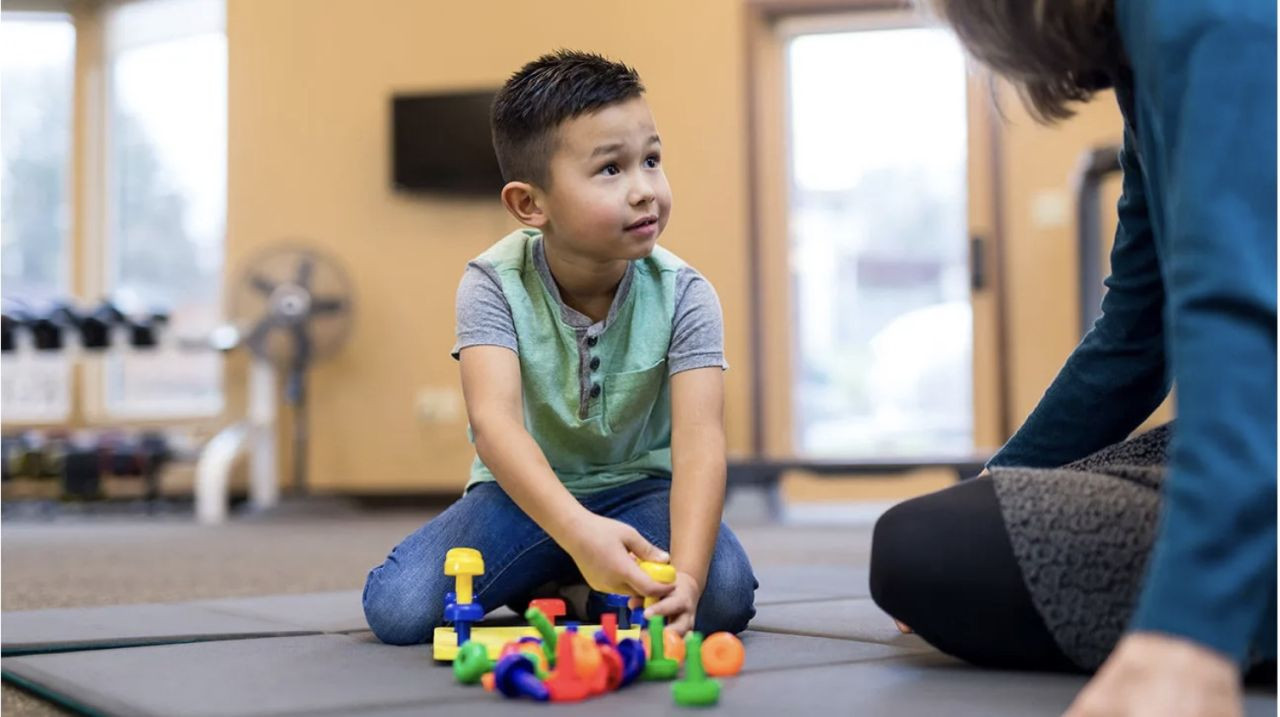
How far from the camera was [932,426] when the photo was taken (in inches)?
204

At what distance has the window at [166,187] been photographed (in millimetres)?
5785

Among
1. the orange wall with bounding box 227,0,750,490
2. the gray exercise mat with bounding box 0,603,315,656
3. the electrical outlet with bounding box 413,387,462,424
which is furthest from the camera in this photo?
the electrical outlet with bounding box 413,387,462,424

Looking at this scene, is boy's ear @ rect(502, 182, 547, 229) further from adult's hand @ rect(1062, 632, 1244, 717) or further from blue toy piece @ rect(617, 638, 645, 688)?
adult's hand @ rect(1062, 632, 1244, 717)

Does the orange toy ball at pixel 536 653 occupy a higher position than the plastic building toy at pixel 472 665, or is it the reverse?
the orange toy ball at pixel 536 653

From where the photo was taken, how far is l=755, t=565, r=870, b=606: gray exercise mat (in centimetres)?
187

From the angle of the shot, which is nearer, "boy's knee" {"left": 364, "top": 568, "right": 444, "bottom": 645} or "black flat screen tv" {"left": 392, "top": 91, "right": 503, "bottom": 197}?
"boy's knee" {"left": 364, "top": 568, "right": 444, "bottom": 645}

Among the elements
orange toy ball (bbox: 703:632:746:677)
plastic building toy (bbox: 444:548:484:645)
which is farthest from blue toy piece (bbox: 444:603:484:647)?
orange toy ball (bbox: 703:632:746:677)

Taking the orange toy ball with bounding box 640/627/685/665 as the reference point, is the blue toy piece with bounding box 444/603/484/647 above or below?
above

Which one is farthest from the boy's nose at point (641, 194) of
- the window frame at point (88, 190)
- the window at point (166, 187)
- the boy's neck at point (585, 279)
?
the window frame at point (88, 190)

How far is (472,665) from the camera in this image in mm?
1128

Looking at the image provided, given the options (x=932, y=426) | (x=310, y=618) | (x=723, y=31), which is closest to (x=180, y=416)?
(x=723, y=31)

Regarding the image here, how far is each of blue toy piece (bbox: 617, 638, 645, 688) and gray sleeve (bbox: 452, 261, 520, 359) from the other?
0.41m

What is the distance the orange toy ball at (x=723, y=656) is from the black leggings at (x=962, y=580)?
0.46 feet

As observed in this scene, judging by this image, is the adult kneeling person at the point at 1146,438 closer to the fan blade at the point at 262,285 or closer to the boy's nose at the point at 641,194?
the boy's nose at the point at 641,194
